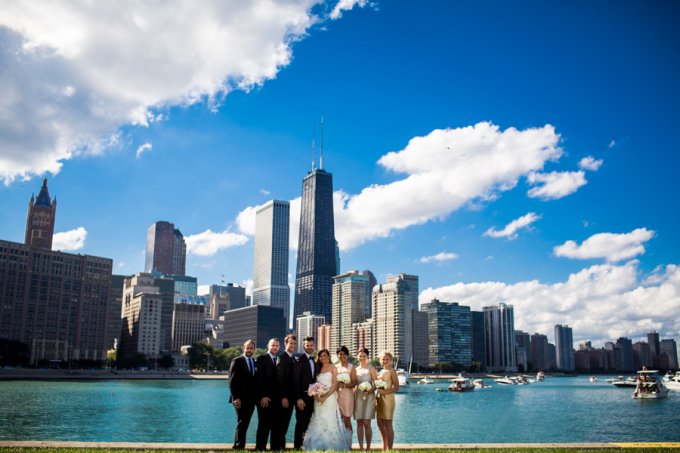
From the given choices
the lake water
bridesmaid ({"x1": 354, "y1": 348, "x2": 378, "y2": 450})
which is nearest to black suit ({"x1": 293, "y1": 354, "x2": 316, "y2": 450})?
bridesmaid ({"x1": 354, "y1": 348, "x2": 378, "y2": 450})

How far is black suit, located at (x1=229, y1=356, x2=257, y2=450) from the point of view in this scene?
17.8 m

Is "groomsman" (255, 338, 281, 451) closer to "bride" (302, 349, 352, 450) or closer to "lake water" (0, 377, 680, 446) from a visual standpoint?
"bride" (302, 349, 352, 450)

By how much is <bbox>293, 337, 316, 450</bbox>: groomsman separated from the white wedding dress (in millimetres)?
186

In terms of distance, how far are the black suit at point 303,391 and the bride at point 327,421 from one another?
0.54 feet

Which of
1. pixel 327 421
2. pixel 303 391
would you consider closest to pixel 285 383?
pixel 303 391

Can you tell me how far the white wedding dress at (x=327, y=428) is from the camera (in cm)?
1775

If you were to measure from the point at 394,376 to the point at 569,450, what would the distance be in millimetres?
5588

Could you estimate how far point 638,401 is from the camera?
10219 centimetres

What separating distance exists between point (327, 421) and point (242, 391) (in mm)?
2707

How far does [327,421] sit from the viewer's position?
1805 cm

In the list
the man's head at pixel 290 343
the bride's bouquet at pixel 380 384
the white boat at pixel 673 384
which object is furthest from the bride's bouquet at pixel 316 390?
the white boat at pixel 673 384

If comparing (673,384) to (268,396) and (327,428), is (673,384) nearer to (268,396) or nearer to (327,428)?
(327,428)

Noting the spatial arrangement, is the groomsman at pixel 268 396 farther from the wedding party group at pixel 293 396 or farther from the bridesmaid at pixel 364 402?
the bridesmaid at pixel 364 402

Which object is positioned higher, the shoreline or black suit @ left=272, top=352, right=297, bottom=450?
black suit @ left=272, top=352, right=297, bottom=450
